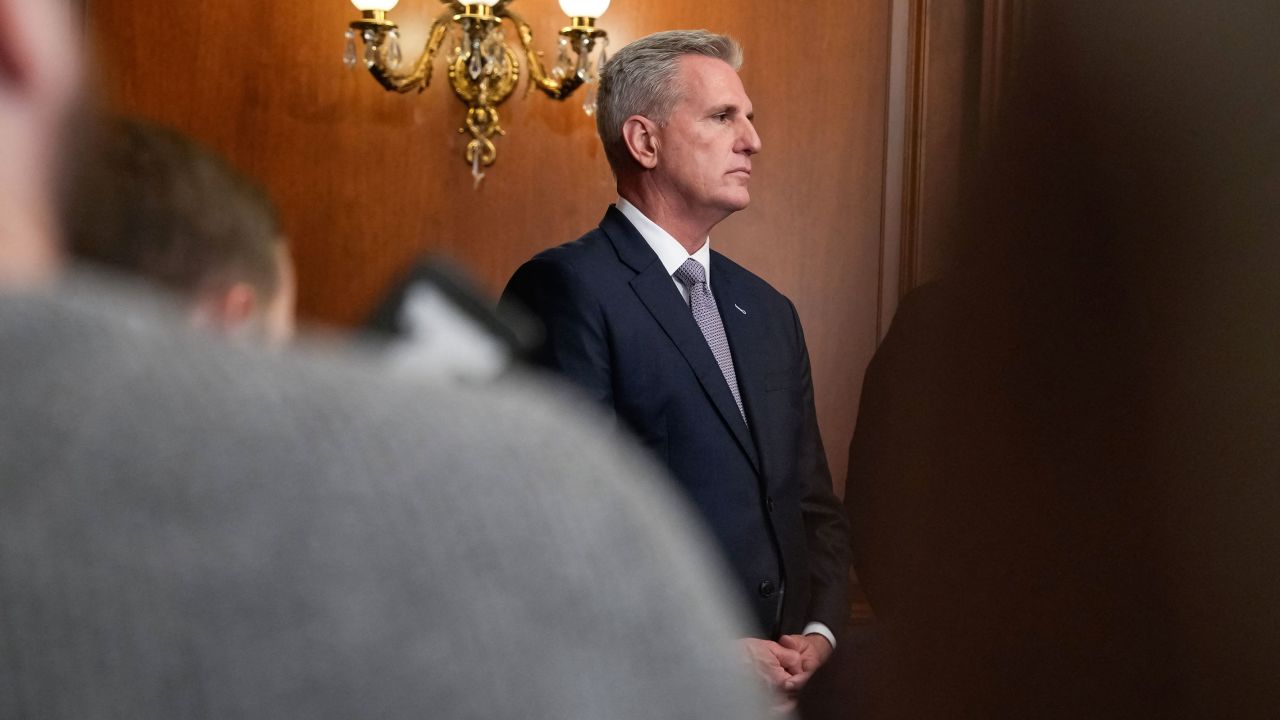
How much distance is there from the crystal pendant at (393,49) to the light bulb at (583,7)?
356mm

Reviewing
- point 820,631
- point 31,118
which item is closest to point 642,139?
point 820,631

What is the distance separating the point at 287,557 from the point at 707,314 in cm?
174

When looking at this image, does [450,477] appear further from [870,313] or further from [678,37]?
[870,313]

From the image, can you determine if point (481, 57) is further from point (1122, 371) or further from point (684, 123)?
point (1122, 371)

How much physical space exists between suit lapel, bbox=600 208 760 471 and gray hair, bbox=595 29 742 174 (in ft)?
0.78

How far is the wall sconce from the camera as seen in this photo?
2312 mm

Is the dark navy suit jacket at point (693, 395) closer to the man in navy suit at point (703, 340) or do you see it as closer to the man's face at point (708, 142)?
the man in navy suit at point (703, 340)

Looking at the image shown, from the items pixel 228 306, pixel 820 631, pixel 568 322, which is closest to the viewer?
pixel 228 306

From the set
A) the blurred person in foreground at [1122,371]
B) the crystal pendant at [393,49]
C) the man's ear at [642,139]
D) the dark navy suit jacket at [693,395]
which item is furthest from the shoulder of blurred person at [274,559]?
the crystal pendant at [393,49]

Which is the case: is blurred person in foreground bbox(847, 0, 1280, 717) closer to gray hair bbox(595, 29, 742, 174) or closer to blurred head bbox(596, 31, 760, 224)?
blurred head bbox(596, 31, 760, 224)

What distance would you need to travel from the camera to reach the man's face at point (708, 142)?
191cm

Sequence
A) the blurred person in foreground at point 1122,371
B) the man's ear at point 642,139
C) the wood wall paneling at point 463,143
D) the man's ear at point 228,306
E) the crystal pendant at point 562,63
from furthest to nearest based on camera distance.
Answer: the wood wall paneling at point 463,143 → the crystal pendant at point 562,63 → the man's ear at point 642,139 → the blurred person in foreground at point 1122,371 → the man's ear at point 228,306

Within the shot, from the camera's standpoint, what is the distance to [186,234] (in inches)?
12.6

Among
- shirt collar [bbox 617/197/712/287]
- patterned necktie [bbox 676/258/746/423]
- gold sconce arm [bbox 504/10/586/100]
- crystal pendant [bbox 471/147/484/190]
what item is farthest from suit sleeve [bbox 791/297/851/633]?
crystal pendant [bbox 471/147/484/190]
